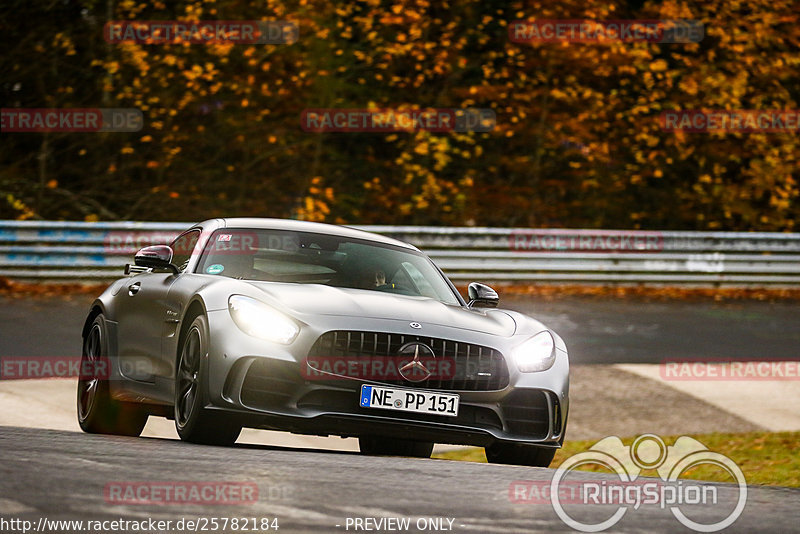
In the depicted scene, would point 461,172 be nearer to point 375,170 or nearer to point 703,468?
point 375,170

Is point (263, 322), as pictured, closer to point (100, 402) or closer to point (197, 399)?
point (197, 399)

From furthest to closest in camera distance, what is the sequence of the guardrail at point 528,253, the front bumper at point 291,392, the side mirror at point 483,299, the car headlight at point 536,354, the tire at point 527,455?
the guardrail at point 528,253
the side mirror at point 483,299
the tire at point 527,455
the car headlight at point 536,354
the front bumper at point 291,392

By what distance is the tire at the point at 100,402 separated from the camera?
898 cm

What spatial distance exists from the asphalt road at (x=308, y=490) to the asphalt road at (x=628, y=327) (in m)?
7.80

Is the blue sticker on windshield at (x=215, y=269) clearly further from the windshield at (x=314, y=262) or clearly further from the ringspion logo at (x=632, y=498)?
the ringspion logo at (x=632, y=498)

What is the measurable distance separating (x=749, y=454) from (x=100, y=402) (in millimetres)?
5084

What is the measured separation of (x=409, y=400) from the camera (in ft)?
24.3

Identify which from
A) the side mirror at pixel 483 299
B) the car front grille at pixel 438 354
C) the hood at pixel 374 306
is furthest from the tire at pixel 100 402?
the side mirror at pixel 483 299

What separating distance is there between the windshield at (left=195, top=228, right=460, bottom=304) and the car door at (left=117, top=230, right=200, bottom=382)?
350mm

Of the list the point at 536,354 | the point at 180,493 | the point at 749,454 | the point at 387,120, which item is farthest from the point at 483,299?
the point at 387,120

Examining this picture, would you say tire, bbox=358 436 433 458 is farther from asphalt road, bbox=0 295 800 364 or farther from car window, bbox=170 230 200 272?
asphalt road, bbox=0 295 800 364

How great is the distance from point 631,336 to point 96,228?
7840 millimetres

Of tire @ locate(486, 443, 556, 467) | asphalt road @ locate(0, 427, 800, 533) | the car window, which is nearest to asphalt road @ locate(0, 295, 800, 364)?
the car window

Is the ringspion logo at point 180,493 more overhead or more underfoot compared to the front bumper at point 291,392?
more overhead
